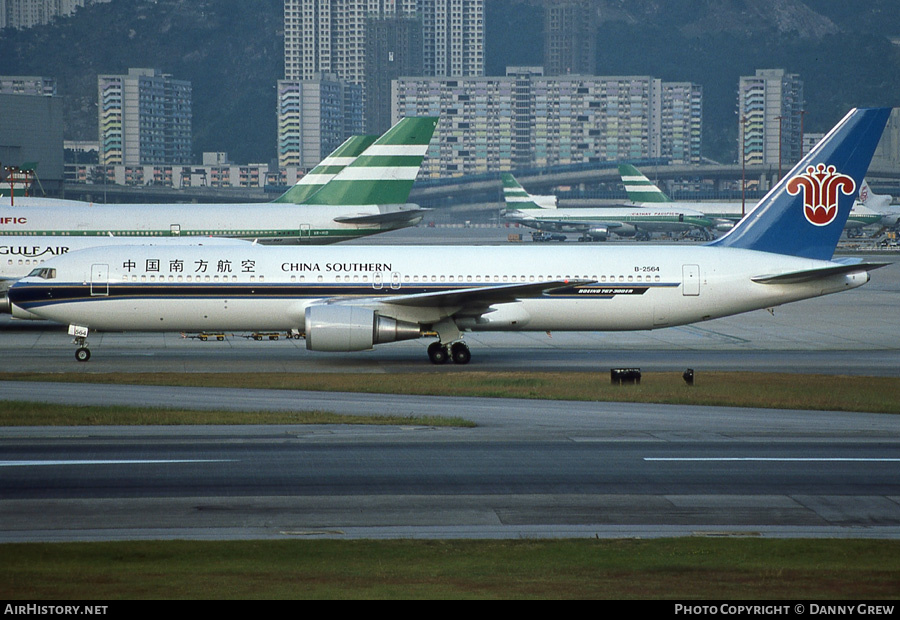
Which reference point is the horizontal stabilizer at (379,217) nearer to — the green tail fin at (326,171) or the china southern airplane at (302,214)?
the china southern airplane at (302,214)

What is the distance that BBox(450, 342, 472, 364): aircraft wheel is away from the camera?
37.0 metres

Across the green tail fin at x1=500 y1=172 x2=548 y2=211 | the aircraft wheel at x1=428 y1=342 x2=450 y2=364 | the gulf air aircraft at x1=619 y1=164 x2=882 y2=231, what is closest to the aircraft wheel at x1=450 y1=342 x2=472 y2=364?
the aircraft wheel at x1=428 y1=342 x2=450 y2=364

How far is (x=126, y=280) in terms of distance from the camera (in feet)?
119

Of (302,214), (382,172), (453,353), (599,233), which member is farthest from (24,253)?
(599,233)

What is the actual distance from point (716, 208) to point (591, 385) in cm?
13304

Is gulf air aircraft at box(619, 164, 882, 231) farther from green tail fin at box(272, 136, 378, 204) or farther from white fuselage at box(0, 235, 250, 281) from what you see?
white fuselage at box(0, 235, 250, 281)

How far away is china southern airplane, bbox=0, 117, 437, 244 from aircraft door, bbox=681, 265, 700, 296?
24558mm

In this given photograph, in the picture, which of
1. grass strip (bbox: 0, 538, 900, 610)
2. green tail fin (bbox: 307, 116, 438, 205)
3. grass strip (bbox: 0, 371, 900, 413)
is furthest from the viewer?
green tail fin (bbox: 307, 116, 438, 205)

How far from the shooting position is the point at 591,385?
30234 mm

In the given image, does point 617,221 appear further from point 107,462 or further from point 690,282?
point 107,462

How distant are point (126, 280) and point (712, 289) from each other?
61.9ft

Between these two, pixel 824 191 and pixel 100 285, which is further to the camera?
pixel 824 191

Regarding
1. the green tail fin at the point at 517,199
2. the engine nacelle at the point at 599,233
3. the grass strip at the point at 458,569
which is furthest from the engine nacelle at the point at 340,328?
the green tail fin at the point at 517,199
